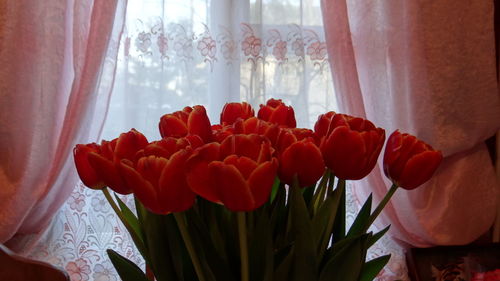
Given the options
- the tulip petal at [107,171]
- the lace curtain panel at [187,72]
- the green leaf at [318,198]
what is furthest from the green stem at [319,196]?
the lace curtain panel at [187,72]

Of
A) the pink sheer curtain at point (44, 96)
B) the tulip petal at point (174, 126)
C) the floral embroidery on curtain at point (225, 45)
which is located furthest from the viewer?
the floral embroidery on curtain at point (225, 45)

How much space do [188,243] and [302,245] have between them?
0.37ft

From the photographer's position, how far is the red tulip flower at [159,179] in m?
0.46

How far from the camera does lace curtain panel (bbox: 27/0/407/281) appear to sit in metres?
1.36

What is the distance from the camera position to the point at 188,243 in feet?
1.68

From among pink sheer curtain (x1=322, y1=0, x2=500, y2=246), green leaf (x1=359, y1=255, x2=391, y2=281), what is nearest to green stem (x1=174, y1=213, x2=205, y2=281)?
green leaf (x1=359, y1=255, x2=391, y2=281)

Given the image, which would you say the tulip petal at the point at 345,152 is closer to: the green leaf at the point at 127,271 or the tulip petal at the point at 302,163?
the tulip petal at the point at 302,163

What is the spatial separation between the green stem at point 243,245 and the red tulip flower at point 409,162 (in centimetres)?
18

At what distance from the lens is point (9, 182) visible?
4.08 ft

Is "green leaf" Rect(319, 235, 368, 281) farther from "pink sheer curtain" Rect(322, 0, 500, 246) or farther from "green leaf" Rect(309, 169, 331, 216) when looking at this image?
"pink sheer curtain" Rect(322, 0, 500, 246)

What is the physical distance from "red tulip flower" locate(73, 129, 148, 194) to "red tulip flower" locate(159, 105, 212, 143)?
42mm

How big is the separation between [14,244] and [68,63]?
0.47 m

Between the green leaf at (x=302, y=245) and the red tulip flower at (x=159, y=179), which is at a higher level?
the red tulip flower at (x=159, y=179)

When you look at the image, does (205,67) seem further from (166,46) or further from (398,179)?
(398,179)
